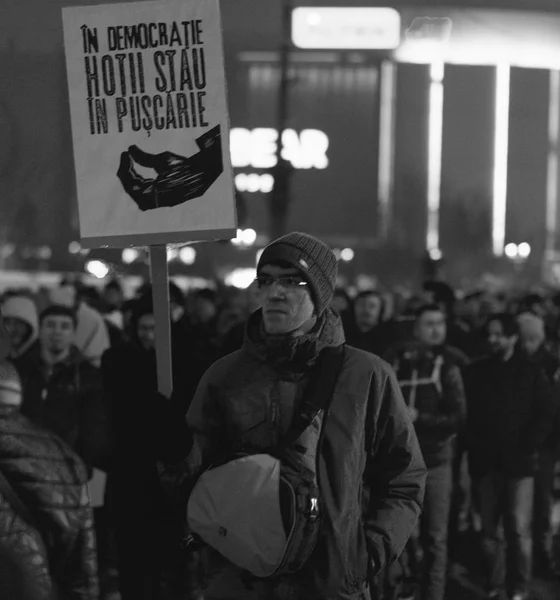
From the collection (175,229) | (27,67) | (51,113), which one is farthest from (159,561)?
(51,113)

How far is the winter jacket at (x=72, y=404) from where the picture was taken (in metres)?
6.13

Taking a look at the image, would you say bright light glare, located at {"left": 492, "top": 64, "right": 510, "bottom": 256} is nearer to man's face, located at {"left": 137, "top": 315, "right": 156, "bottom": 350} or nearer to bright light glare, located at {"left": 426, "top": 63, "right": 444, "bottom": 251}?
bright light glare, located at {"left": 426, "top": 63, "right": 444, "bottom": 251}

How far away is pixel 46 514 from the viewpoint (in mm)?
3572

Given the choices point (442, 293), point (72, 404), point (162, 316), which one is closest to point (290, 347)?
point (162, 316)

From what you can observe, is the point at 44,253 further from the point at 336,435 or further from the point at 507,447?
the point at 336,435

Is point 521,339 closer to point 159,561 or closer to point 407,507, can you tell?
point 159,561

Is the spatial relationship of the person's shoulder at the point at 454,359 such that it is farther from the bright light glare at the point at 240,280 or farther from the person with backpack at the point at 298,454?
the bright light glare at the point at 240,280

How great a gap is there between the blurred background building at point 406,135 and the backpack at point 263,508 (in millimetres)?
58728

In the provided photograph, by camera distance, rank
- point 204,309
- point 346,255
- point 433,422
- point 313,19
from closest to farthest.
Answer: point 433,422, point 204,309, point 346,255, point 313,19

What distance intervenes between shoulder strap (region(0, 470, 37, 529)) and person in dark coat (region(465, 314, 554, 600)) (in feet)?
16.1

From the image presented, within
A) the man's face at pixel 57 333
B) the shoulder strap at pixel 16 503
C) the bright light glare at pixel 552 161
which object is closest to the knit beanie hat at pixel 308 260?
the shoulder strap at pixel 16 503

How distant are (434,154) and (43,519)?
91619mm

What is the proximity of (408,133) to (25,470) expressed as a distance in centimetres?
10149

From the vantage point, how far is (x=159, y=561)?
5.73 meters
